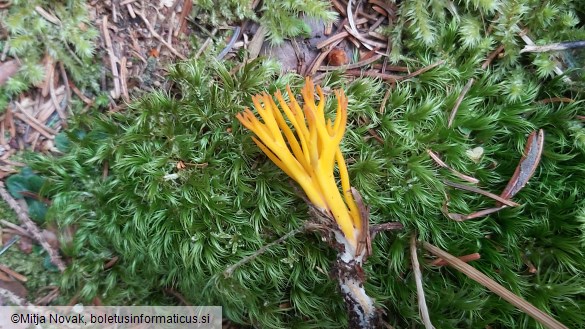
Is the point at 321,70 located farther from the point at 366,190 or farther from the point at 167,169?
the point at 167,169

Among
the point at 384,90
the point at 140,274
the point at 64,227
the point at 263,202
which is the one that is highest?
the point at 384,90

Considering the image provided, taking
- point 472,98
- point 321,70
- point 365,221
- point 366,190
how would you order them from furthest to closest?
point 321,70
point 472,98
point 366,190
point 365,221

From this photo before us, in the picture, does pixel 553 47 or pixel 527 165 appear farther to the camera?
pixel 553 47

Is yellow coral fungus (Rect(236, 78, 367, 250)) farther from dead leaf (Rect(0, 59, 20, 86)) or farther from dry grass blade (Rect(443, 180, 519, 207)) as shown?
dead leaf (Rect(0, 59, 20, 86))

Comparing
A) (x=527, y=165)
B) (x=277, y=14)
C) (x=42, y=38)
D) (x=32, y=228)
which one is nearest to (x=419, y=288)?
(x=527, y=165)

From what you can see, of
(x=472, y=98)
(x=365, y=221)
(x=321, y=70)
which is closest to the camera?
(x=365, y=221)

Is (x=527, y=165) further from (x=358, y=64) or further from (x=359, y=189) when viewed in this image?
(x=358, y=64)

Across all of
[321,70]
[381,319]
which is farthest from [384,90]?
[381,319]

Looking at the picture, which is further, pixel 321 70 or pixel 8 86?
pixel 321 70

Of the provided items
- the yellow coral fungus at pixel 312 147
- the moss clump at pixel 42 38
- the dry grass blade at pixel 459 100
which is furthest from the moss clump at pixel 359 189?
the moss clump at pixel 42 38
